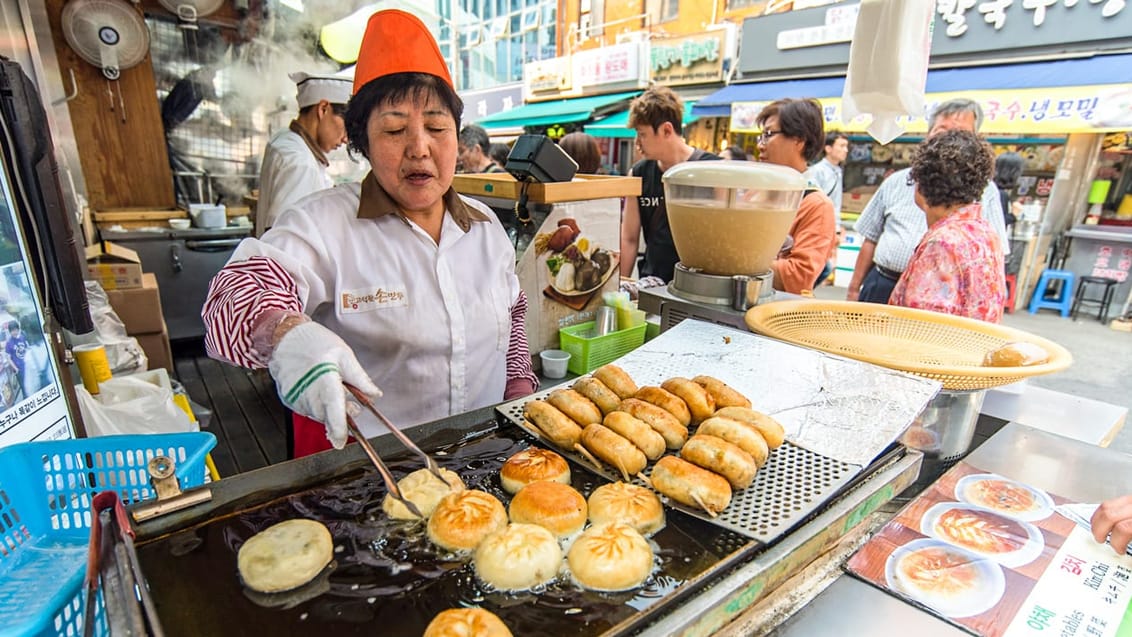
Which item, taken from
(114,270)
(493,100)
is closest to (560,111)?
(493,100)

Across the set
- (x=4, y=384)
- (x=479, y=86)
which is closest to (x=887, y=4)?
(x=4, y=384)

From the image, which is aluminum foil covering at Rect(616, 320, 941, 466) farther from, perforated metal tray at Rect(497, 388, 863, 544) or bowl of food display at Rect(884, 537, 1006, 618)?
bowl of food display at Rect(884, 537, 1006, 618)

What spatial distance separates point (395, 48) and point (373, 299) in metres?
0.75

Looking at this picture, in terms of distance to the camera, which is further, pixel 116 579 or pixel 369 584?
pixel 369 584

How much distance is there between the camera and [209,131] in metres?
6.59

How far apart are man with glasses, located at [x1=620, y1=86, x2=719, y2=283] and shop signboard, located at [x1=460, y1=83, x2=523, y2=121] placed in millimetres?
13376

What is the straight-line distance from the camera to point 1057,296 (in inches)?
350

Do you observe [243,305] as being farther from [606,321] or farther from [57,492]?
[606,321]

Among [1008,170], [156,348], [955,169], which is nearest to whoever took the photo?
[955,169]

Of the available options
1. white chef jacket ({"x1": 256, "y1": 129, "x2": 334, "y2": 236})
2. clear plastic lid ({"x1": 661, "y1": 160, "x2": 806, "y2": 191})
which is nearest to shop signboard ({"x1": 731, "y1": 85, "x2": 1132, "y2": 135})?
clear plastic lid ({"x1": 661, "y1": 160, "x2": 806, "y2": 191})

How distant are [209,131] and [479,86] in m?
13.5

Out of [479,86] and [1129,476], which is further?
[479,86]

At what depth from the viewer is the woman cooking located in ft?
4.99

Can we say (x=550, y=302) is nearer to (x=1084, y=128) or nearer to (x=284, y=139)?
(x=284, y=139)
